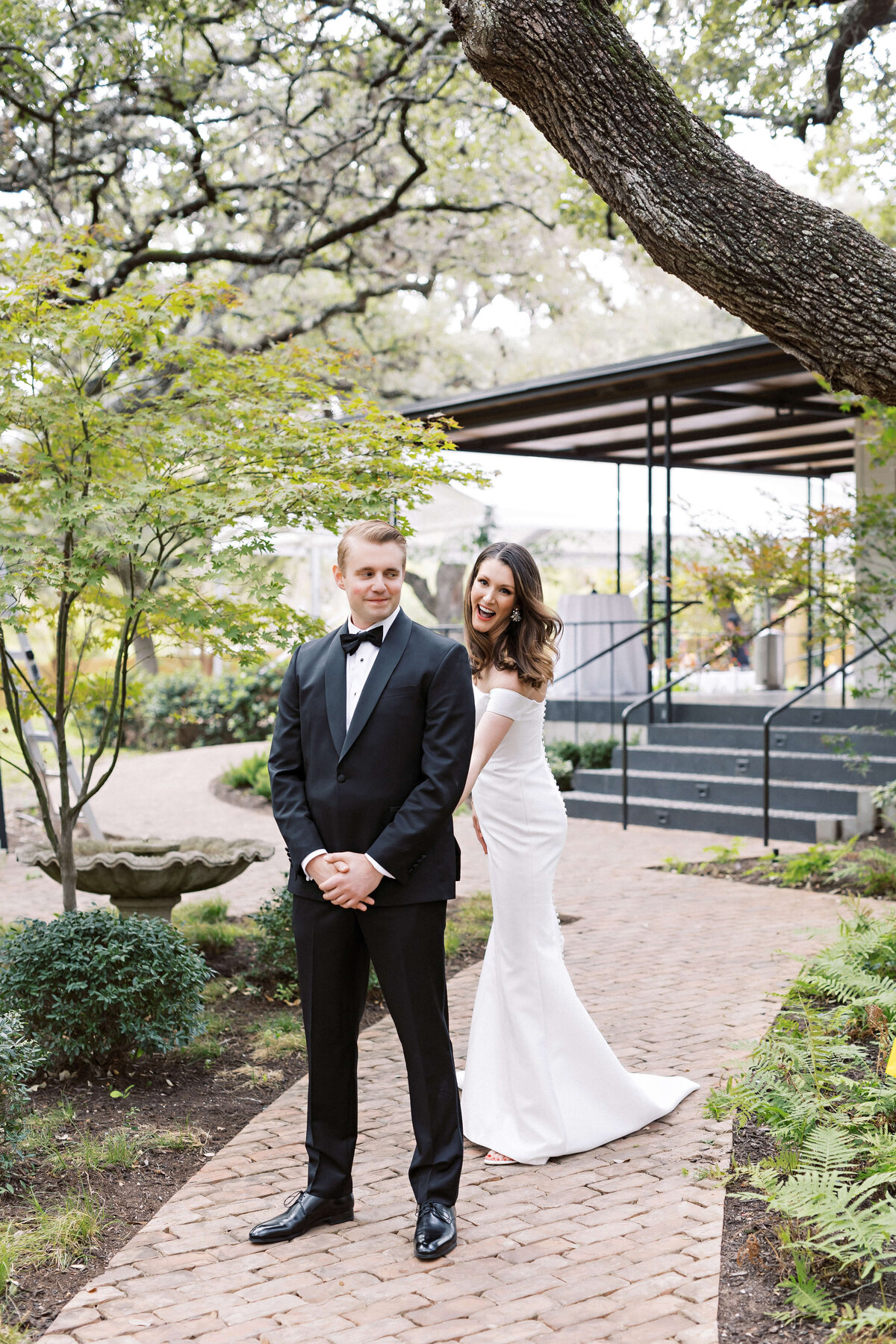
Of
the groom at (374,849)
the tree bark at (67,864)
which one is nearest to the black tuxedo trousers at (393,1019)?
the groom at (374,849)

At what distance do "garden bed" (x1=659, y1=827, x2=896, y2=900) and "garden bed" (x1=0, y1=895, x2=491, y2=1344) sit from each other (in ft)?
12.6

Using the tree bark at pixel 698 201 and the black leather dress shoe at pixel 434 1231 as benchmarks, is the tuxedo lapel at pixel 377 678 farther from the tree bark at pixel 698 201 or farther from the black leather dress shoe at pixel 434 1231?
the tree bark at pixel 698 201

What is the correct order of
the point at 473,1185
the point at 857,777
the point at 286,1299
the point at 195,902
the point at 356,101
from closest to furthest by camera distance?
the point at 286,1299
the point at 473,1185
the point at 195,902
the point at 857,777
the point at 356,101

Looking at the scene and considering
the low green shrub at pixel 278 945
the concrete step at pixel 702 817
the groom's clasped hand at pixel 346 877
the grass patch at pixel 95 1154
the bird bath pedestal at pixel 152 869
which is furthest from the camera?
the concrete step at pixel 702 817

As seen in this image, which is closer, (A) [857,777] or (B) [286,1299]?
(B) [286,1299]

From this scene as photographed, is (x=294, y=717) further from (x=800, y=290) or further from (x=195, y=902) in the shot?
(x=195, y=902)

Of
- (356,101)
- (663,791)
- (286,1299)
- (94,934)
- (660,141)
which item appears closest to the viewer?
(286,1299)

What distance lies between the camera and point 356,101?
1346cm

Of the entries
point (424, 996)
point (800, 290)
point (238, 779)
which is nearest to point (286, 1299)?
point (424, 996)

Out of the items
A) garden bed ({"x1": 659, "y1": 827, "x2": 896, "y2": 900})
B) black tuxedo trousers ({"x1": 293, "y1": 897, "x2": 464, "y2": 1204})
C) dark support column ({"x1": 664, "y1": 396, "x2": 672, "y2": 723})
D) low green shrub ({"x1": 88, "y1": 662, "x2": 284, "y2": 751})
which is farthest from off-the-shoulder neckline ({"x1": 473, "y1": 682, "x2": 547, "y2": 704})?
low green shrub ({"x1": 88, "y1": 662, "x2": 284, "y2": 751})

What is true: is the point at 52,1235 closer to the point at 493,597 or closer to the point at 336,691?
the point at 336,691

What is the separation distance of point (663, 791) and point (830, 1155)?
9003mm

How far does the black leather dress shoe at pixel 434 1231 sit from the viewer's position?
3.42 metres

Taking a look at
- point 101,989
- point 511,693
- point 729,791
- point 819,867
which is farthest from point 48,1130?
point 729,791
